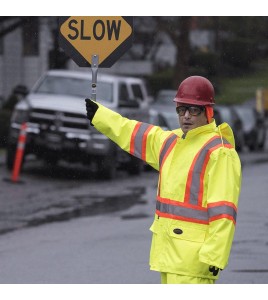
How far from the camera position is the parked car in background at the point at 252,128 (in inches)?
1310

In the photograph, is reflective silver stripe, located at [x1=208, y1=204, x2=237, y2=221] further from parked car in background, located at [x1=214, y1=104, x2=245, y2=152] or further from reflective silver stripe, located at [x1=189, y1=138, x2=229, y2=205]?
parked car in background, located at [x1=214, y1=104, x2=245, y2=152]

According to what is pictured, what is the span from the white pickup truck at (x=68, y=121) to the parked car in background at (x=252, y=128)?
439 inches

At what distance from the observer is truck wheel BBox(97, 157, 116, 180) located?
21500 millimetres

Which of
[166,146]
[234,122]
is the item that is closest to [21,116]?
[234,122]

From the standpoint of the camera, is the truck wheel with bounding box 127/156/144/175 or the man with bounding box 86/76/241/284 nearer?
the man with bounding box 86/76/241/284

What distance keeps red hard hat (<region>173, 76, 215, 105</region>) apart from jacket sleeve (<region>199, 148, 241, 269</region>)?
12.5 inches

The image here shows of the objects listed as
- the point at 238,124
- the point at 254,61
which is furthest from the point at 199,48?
the point at 238,124

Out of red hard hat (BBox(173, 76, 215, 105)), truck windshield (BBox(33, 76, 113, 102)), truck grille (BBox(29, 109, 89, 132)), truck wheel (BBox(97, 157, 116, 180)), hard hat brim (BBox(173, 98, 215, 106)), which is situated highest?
red hard hat (BBox(173, 76, 215, 105))

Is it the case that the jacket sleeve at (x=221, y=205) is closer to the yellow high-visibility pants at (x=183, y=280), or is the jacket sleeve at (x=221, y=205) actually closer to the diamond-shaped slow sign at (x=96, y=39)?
the yellow high-visibility pants at (x=183, y=280)

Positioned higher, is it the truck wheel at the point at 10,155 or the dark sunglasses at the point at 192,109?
the dark sunglasses at the point at 192,109

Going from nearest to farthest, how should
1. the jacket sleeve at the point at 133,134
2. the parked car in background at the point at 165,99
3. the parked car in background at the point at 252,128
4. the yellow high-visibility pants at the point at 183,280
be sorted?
the yellow high-visibility pants at the point at 183,280 → the jacket sleeve at the point at 133,134 → the parked car in background at the point at 252,128 → the parked car in background at the point at 165,99

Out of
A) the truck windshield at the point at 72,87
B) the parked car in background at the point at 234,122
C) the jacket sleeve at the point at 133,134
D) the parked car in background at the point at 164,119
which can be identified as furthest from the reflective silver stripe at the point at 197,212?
the parked car in background at the point at 234,122

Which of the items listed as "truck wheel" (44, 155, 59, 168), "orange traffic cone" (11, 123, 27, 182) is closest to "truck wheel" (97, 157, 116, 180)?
"orange traffic cone" (11, 123, 27, 182)

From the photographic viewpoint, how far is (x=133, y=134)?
6652mm
